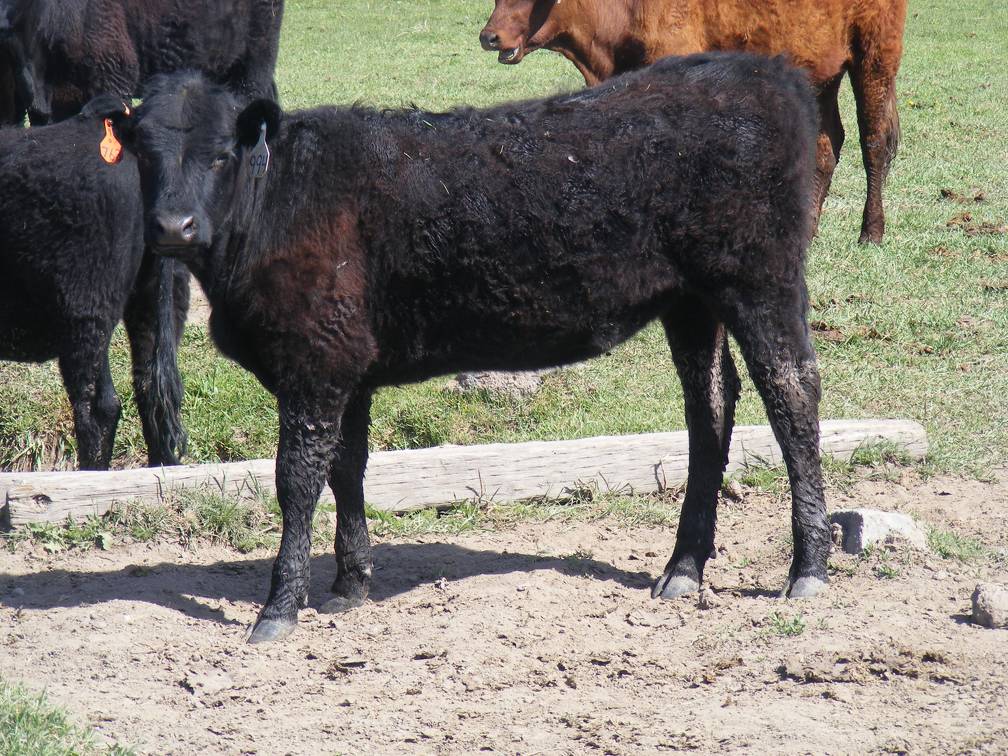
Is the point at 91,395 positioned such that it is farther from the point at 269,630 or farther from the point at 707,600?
the point at 707,600

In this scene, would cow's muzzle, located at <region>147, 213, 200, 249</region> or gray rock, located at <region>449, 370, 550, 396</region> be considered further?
gray rock, located at <region>449, 370, 550, 396</region>

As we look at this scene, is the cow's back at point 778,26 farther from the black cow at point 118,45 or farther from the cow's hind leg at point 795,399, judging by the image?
the cow's hind leg at point 795,399

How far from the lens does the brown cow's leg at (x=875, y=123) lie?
9812 millimetres

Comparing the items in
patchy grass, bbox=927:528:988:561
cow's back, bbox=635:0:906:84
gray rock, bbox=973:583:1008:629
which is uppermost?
cow's back, bbox=635:0:906:84

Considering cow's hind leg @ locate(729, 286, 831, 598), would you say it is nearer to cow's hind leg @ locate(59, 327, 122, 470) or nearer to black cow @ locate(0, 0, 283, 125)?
cow's hind leg @ locate(59, 327, 122, 470)

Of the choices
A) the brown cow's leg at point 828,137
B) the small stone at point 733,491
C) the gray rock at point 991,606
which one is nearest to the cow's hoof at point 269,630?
the small stone at point 733,491

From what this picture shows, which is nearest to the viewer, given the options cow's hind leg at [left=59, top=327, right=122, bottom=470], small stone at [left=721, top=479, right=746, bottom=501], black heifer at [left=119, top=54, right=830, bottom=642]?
black heifer at [left=119, top=54, right=830, bottom=642]

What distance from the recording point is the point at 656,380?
7449mm

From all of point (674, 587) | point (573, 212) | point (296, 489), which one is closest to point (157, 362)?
point (296, 489)

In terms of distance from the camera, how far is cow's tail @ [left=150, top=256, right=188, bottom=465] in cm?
620

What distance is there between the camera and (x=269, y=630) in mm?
4703

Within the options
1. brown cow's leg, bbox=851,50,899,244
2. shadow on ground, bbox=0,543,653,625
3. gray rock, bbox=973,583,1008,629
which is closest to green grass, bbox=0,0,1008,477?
brown cow's leg, bbox=851,50,899,244

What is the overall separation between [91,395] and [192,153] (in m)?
1.90

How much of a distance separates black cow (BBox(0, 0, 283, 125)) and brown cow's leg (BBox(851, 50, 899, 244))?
453 centimetres
